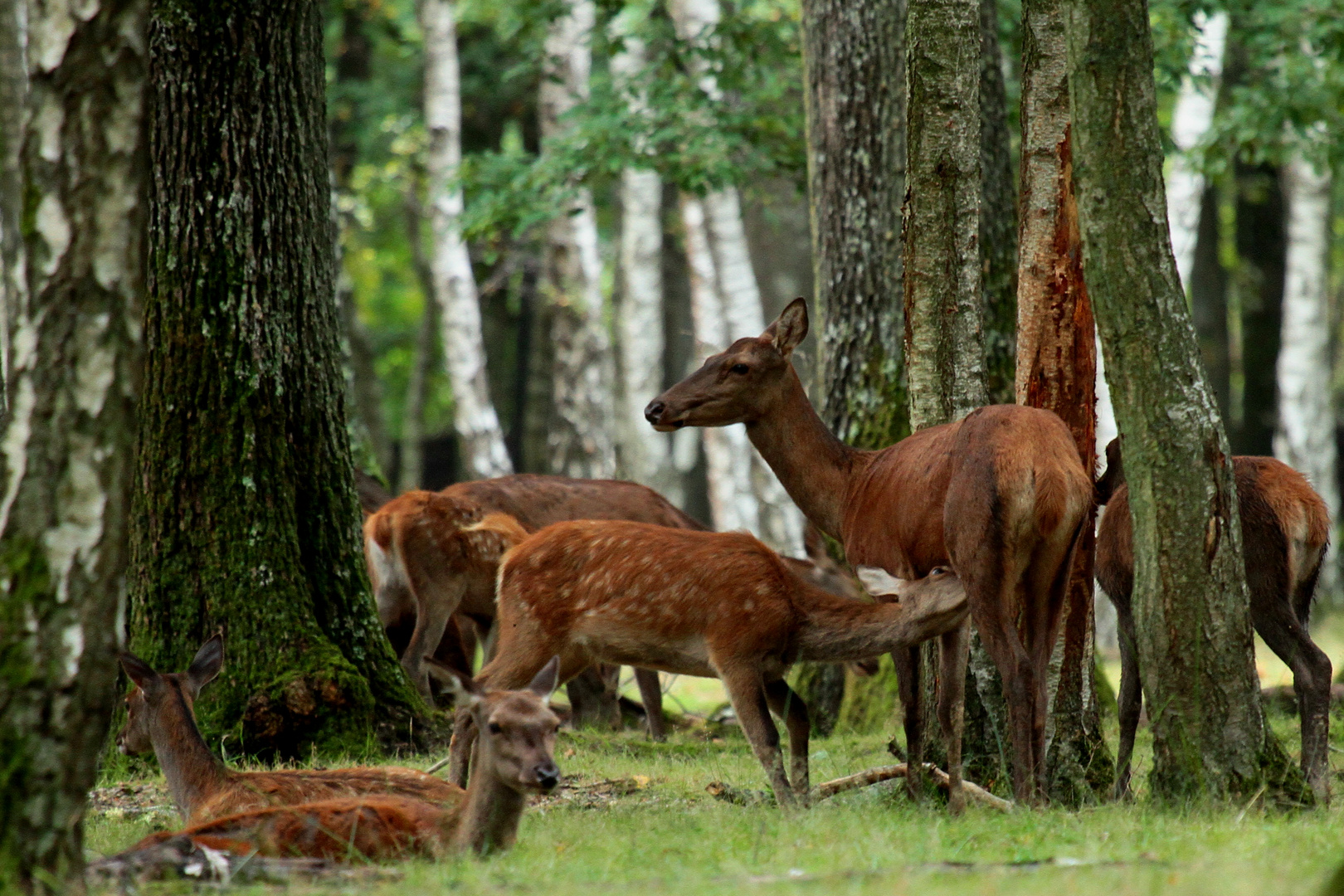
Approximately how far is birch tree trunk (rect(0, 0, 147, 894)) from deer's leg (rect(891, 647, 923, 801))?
3.62 m

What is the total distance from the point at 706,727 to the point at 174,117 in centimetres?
534

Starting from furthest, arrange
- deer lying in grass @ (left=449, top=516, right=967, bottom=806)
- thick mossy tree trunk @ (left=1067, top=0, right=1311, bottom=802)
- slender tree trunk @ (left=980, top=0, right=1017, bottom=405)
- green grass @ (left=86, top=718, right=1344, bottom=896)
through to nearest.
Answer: slender tree trunk @ (left=980, top=0, right=1017, bottom=405), deer lying in grass @ (left=449, top=516, right=967, bottom=806), thick mossy tree trunk @ (left=1067, top=0, right=1311, bottom=802), green grass @ (left=86, top=718, right=1344, bottom=896)

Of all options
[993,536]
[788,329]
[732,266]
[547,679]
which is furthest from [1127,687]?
[732,266]

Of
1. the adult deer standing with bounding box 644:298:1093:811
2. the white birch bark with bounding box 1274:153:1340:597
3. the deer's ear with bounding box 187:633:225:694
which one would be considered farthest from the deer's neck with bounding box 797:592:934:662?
the white birch bark with bounding box 1274:153:1340:597

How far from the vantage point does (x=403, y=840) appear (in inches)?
215

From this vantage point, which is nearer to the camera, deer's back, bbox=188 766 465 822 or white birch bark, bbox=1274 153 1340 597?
deer's back, bbox=188 766 465 822

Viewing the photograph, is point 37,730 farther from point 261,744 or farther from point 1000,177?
point 1000,177

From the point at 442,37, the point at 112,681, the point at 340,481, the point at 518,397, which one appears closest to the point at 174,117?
the point at 340,481

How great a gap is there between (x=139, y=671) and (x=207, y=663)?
349mm

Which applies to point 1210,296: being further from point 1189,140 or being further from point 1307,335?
point 1189,140

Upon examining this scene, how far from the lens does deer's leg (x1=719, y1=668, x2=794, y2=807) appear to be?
6.76 m

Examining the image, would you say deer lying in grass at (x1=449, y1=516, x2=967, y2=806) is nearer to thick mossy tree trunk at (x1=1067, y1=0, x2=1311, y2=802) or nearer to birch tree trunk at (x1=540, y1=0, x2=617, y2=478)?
thick mossy tree trunk at (x1=1067, y1=0, x2=1311, y2=802)

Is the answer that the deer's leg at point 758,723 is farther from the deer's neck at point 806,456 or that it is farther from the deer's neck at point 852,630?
the deer's neck at point 806,456

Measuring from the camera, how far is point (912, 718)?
23.0ft
